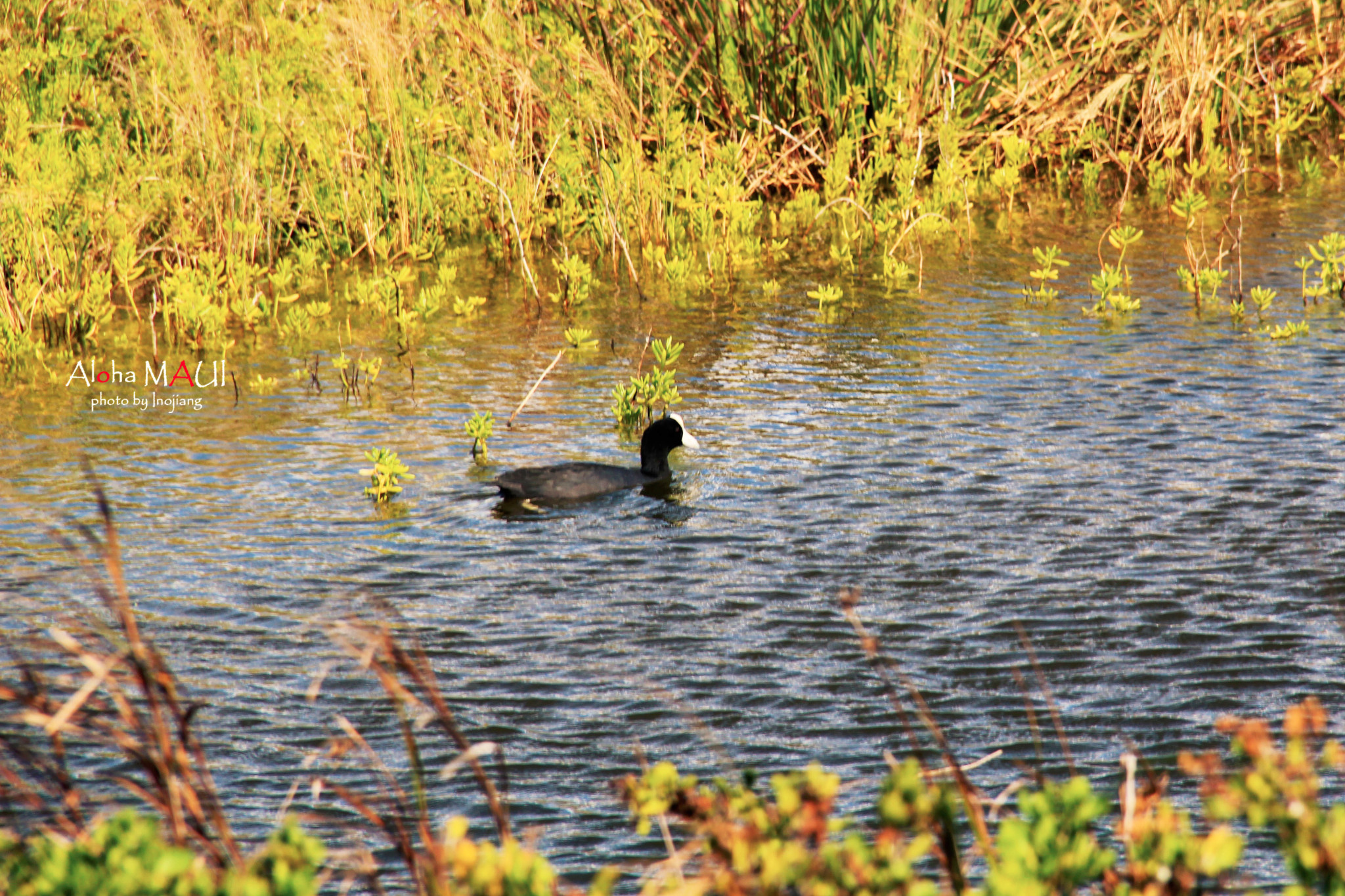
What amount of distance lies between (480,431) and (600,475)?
0.85 m

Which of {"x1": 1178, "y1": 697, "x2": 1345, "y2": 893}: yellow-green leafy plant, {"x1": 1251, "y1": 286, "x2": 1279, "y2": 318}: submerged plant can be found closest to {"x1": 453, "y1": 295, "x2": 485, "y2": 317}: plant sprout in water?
{"x1": 1251, "y1": 286, "x2": 1279, "y2": 318}: submerged plant

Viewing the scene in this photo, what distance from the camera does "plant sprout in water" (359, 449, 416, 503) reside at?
27.5 ft

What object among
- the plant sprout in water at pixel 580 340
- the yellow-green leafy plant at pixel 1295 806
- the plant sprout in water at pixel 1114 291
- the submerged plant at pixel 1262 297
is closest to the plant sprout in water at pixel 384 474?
the plant sprout in water at pixel 580 340

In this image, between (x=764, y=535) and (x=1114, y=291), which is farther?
(x=1114, y=291)

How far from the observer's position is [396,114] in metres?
13.8

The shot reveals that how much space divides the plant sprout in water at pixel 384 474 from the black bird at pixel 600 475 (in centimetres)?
56

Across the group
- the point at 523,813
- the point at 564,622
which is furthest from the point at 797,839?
the point at 564,622

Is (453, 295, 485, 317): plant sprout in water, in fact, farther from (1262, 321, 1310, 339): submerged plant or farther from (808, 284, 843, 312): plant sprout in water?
(1262, 321, 1310, 339): submerged plant

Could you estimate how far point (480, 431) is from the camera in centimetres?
904

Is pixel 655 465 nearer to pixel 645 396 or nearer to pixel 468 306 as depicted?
pixel 645 396

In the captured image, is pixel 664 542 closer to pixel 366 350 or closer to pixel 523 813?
pixel 523 813

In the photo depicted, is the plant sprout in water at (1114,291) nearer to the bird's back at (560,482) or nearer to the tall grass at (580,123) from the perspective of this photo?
the tall grass at (580,123)

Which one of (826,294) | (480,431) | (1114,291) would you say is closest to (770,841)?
(480,431)

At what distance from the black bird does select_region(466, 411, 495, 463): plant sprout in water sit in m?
0.35
